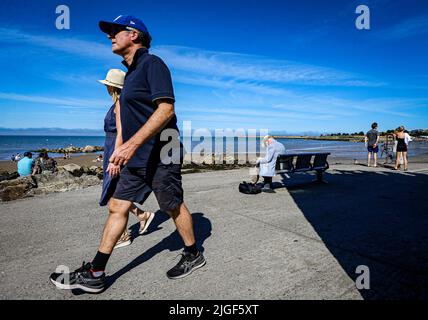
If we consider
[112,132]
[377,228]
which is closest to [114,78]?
[112,132]

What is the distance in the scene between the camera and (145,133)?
231cm

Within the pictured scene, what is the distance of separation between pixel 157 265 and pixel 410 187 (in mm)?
7365

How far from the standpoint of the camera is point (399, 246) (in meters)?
3.51

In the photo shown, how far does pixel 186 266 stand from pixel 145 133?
1.37 meters

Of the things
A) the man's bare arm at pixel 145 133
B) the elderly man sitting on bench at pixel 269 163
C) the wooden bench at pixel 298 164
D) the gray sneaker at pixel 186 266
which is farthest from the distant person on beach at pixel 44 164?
the man's bare arm at pixel 145 133

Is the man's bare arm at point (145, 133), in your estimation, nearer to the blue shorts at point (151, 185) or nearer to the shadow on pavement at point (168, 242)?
the blue shorts at point (151, 185)

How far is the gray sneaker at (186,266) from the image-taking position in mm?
2771

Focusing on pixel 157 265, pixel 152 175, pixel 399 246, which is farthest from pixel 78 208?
pixel 399 246

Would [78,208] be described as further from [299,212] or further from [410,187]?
[410,187]

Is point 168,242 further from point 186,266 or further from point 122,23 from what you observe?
point 122,23

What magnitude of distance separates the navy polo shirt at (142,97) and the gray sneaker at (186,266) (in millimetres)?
1011

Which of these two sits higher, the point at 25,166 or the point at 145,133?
the point at 145,133

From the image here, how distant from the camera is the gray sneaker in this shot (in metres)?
2.77
